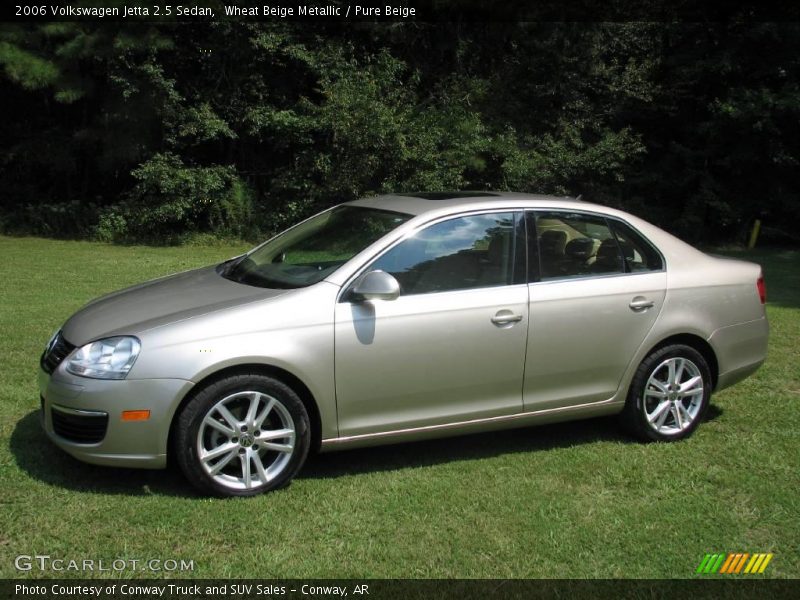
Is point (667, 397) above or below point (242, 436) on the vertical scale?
below

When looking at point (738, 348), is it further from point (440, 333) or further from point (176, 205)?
point (176, 205)

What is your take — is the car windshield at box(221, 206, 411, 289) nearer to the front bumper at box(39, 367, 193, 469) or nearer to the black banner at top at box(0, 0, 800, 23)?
the front bumper at box(39, 367, 193, 469)

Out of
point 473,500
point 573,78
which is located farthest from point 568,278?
point 573,78

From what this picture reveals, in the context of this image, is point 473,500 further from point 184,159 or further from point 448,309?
point 184,159

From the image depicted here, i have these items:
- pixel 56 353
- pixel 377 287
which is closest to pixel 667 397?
pixel 377 287

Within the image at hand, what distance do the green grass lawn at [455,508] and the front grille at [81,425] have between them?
31cm

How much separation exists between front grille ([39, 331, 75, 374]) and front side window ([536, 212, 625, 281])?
2.73 meters

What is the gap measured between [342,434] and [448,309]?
0.90m

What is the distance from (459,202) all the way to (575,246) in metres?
0.79

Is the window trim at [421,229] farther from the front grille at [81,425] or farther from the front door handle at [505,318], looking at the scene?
the front grille at [81,425]

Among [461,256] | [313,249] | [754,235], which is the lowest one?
[754,235]

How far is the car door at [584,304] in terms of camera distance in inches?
184

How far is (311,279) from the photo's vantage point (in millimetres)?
4422

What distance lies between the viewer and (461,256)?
15.1ft
